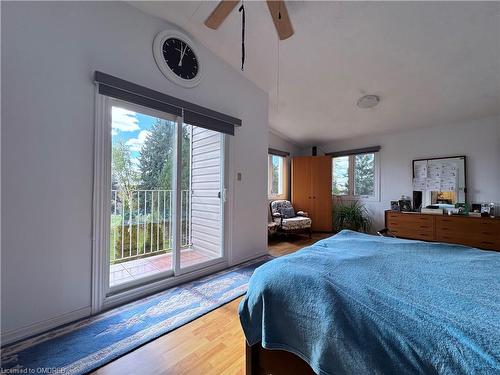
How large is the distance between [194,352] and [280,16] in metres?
2.24

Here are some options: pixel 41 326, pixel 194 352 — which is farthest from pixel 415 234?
pixel 41 326

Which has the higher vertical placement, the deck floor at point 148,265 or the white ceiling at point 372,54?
the white ceiling at point 372,54

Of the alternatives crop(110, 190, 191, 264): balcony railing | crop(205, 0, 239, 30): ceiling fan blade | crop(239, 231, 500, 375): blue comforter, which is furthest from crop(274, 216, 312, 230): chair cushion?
crop(205, 0, 239, 30): ceiling fan blade

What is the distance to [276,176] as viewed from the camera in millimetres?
5188

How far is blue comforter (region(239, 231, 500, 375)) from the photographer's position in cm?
66

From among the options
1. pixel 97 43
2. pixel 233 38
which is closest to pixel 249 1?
pixel 233 38

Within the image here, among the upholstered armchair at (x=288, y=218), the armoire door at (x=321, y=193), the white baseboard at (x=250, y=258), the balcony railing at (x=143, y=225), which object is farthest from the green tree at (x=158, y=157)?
the armoire door at (x=321, y=193)

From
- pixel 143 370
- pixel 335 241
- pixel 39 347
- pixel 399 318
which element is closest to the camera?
pixel 399 318

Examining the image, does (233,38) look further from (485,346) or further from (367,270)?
(485,346)

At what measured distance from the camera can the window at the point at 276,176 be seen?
4977mm

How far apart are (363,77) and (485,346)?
304 cm

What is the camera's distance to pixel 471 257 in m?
1.30

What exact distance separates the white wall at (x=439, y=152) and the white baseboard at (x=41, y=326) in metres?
4.99

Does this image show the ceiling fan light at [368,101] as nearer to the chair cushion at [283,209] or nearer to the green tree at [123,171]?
the chair cushion at [283,209]
